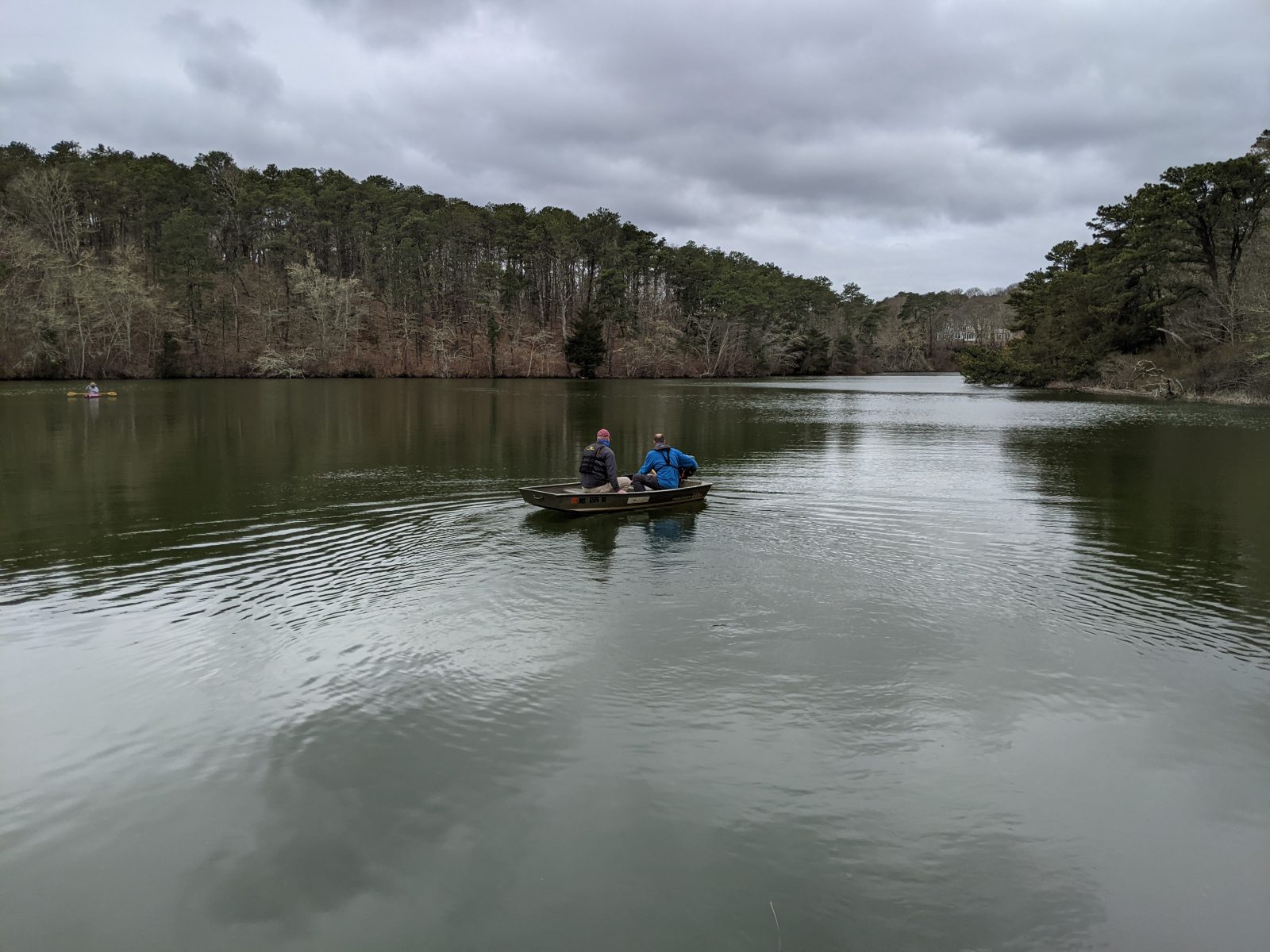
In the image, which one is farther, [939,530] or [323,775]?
[939,530]

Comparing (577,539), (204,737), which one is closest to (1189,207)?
(577,539)

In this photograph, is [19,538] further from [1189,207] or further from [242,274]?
[242,274]

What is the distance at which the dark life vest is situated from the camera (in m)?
16.9

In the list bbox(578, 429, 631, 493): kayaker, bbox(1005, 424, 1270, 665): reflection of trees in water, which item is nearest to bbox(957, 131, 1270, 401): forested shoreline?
bbox(1005, 424, 1270, 665): reflection of trees in water

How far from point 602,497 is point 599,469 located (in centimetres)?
82

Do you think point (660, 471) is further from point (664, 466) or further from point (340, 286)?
point (340, 286)

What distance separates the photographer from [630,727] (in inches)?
297

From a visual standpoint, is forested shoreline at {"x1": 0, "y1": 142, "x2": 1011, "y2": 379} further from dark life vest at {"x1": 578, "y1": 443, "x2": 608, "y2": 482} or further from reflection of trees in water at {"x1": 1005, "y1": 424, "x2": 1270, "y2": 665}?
reflection of trees in water at {"x1": 1005, "y1": 424, "x2": 1270, "y2": 665}

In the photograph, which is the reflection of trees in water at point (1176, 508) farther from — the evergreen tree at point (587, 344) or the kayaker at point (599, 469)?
the evergreen tree at point (587, 344)

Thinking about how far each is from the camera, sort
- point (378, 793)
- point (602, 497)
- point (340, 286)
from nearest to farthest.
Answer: point (378, 793) < point (602, 497) < point (340, 286)

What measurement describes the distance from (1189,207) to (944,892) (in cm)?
6507

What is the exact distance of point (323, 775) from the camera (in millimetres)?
6672

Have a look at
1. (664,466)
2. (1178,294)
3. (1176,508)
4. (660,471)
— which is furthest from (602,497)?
(1178,294)

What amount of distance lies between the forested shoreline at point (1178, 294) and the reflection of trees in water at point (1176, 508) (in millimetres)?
25913
